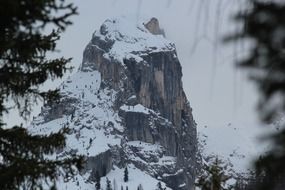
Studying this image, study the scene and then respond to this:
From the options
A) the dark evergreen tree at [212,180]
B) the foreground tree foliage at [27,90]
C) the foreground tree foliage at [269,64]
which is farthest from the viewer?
the dark evergreen tree at [212,180]

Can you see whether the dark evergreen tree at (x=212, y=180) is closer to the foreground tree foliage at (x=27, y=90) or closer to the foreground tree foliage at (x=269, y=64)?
the foreground tree foliage at (x=27, y=90)

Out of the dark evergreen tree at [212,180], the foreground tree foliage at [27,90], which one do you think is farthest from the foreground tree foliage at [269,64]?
the dark evergreen tree at [212,180]

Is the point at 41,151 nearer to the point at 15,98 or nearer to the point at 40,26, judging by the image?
the point at 15,98

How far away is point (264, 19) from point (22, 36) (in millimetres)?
5320

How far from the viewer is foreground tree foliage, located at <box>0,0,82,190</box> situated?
7297 mm

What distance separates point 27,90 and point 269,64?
705 cm

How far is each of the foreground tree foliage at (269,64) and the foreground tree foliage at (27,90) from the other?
507 cm

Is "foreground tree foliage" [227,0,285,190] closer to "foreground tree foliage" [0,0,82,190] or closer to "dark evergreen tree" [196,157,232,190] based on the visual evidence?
"foreground tree foliage" [0,0,82,190]

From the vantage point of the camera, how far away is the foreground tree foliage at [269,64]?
6.98 feet

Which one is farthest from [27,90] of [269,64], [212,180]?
[212,180]

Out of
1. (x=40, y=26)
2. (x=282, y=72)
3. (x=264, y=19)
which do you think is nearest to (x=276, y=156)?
(x=282, y=72)

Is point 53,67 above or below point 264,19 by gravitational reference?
above

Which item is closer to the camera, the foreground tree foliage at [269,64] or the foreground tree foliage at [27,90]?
the foreground tree foliage at [269,64]

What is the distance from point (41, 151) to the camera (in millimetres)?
8469
